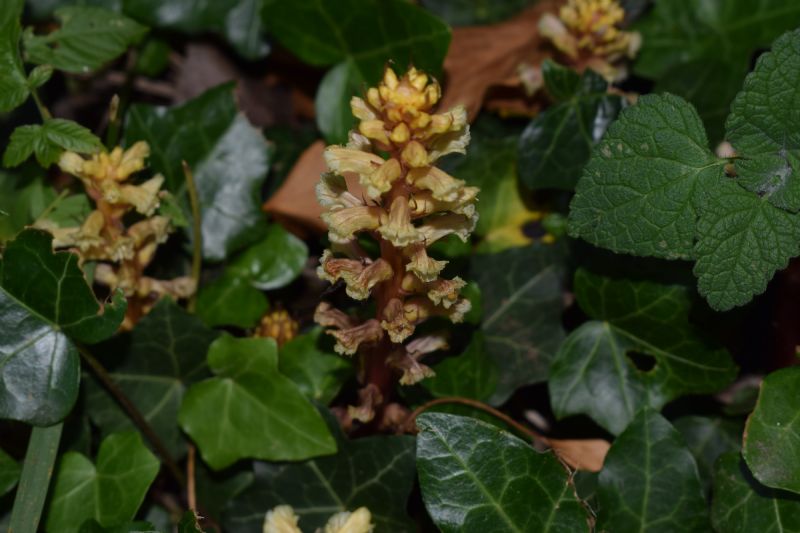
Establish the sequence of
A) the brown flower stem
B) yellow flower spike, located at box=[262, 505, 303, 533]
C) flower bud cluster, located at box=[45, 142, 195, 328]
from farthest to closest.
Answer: the brown flower stem < flower bud cluster, located at box=[45, 142, 195, 328] < yellow flower spike, located at box=[262, 505, 303, 533]

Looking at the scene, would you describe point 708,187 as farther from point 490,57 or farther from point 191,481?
point 191,481

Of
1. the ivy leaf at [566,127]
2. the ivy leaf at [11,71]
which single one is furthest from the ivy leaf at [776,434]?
the ivy leaf at [11,71]

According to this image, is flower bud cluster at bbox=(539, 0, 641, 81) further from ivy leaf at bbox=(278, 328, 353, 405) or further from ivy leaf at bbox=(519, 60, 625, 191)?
ivy leaf at bbox=(278, 328, 353, 405)

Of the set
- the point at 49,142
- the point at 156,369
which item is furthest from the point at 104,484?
the point at 49,142

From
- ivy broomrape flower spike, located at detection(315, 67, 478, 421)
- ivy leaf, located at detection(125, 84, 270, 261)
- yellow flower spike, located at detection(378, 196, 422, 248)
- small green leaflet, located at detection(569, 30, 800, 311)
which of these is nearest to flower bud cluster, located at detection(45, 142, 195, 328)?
ivy leaf, located at detection(125, 84, 270, 261)

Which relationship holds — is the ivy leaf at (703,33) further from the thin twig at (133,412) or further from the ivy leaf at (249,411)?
the thin twig at (133,412)

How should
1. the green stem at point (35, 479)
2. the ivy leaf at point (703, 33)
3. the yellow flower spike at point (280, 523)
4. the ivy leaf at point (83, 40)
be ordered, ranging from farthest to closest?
the ivy leaf at point (703, 33), the ivy leaf at point (83, 40), the green stem at point (35, 479), the yellow flower spike at point (280, 523)
